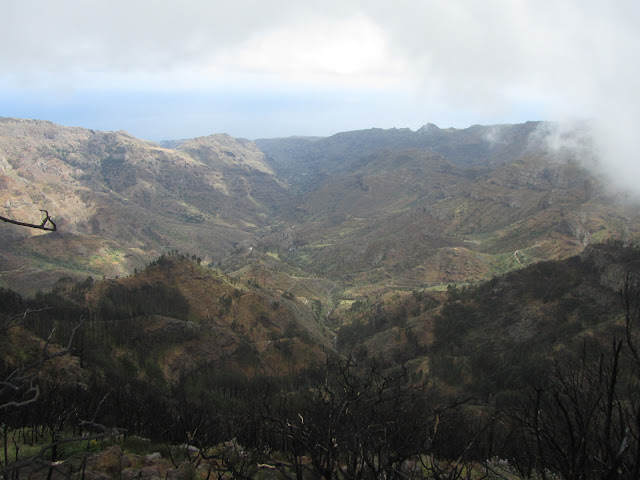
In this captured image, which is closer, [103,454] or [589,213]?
[103,454]

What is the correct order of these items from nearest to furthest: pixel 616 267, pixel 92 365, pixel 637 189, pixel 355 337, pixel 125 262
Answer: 1. pixel 92 365
2. pixel 616 267
3. pixel 355 337
4. pixel 125 262
5. pixel 637 189

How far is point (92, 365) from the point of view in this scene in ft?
170

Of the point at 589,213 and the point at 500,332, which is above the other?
the point at 589,213

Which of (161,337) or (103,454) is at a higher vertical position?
(103,454)

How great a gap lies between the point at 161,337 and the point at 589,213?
7537 inches

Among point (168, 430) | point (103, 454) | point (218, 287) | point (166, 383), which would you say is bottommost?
point (166, 383)

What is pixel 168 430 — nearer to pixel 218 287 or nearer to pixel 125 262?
pixel 218 287

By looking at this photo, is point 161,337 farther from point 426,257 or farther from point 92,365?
point 426,257

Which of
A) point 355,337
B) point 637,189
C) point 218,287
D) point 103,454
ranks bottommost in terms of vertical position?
point 355,337

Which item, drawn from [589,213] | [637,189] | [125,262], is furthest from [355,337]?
[637,189]

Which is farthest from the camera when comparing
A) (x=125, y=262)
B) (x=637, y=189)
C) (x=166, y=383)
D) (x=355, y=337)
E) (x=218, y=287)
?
(x=637, y=189)

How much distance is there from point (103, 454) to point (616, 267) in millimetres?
99320

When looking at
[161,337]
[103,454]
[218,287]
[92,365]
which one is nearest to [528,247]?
[218,287]

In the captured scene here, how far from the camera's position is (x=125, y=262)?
177m
